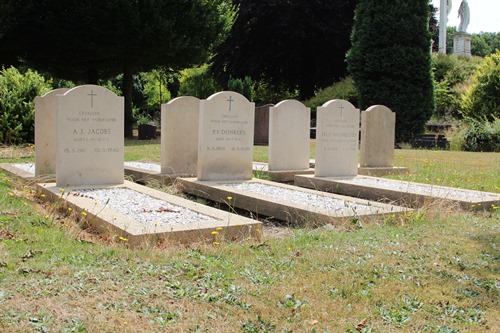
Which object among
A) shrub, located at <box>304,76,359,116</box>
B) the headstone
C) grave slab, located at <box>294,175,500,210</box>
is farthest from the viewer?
shrub, located at <box>304,76,359,116</box>

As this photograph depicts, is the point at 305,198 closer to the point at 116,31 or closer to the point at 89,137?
the point at 89,137

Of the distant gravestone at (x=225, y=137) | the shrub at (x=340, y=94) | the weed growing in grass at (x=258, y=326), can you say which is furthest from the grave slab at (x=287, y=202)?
the shrub at (x=340, y=94)

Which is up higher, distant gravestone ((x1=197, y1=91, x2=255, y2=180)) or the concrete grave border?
distant gravestone ((x1=197, y1=91, x2=255, y2=180))

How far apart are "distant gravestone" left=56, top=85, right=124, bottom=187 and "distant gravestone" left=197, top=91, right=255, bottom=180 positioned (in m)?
1.46

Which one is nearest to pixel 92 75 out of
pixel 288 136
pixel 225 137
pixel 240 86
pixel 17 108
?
pixel 240 86

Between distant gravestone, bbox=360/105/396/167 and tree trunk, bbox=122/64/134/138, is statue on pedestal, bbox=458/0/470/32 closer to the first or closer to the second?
tree trunk, bbox=122/64/134/138

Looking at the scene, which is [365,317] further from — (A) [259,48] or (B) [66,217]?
(A) [259,48]

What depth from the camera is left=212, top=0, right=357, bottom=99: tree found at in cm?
3006

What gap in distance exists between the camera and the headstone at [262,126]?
21.4 meters

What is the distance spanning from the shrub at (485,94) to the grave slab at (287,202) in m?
15.1

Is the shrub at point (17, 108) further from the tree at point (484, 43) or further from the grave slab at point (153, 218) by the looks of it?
the tree at point (484, 43)

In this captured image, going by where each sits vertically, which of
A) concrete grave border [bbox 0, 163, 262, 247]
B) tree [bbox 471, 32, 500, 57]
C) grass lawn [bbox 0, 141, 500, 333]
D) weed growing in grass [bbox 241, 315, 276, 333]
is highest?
tree [bbox 471, 32, 500, 57]

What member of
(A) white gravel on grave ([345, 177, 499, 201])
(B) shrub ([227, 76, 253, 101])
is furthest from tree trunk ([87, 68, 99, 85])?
(A) white gravel on grave ([345, 177, 499, 201])

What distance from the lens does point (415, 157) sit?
1499cm
